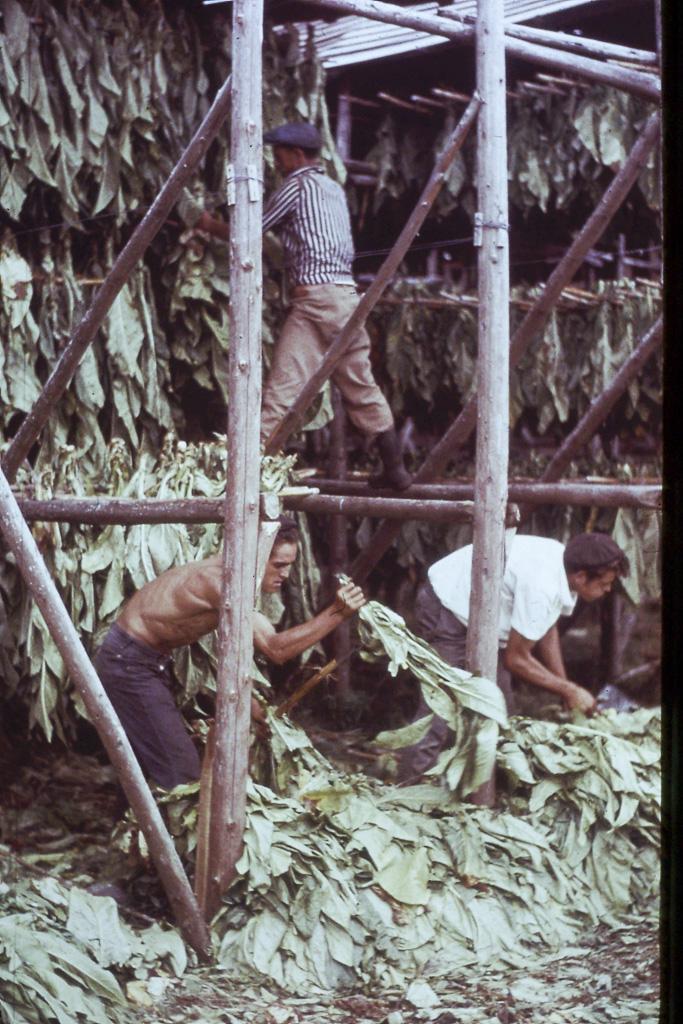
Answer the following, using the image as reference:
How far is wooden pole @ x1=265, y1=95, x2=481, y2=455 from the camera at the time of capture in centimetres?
384

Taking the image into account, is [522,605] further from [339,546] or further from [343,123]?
[343,123]

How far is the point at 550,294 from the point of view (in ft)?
13.1

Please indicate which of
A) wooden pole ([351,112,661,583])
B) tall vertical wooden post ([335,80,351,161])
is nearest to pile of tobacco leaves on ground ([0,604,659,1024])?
wooden pole ([351,112,661,583])

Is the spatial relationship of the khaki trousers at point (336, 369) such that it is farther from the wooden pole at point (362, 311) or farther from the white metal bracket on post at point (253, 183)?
the white metal bracket on post at point (253, 183)

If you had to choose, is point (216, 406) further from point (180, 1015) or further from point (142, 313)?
point (180, 1015)

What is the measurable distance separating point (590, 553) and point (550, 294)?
3.25 feet

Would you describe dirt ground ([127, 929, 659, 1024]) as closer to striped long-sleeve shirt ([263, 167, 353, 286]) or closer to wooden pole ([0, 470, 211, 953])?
wooden pole ([0, 470, 211, 953])

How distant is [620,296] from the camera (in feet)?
16.8

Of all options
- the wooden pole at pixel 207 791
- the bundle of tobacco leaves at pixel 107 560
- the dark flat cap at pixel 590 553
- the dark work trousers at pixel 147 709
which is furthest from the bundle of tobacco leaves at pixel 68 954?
the dark flat cap at pixel 590 553

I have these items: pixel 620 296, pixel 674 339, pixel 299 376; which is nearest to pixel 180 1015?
pixel 674 339

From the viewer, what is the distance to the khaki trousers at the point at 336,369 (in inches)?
163

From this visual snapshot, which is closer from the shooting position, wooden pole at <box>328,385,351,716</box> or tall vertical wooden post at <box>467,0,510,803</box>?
tall vertical wooden post at <box>467,0,510,803</box>

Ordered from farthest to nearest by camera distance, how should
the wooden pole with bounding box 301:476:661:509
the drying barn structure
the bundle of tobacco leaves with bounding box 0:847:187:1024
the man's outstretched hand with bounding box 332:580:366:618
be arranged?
the wooden pole with bounding box 301:476:661:509 → the man's outstretched hand with bounding box 332:580:366:618 → the drying barn structure → the bundle of tobacco leaves with bounding box 0:847:187:1024

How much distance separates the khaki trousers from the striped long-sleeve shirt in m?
0.07
